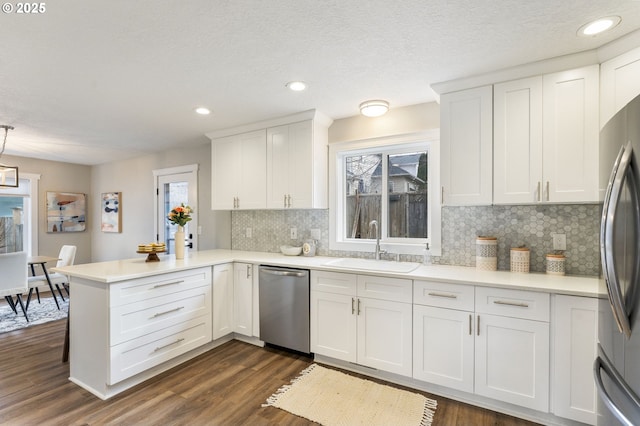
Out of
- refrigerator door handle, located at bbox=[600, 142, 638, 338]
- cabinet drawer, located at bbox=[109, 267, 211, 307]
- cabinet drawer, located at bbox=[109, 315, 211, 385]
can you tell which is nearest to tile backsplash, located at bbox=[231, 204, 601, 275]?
refrigerator door handle, located at bbox=[600, 142, 638, 338]

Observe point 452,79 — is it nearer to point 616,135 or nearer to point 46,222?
point 616,135

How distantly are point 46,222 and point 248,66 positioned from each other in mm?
5479

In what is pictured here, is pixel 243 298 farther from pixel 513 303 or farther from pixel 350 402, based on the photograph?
pixel 513 303

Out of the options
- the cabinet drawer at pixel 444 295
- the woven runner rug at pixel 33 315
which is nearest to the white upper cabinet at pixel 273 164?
the cabinet drawer at pixel 444 295

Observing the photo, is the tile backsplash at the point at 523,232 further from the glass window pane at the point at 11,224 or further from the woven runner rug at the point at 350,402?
the glass window pane at the point at 11,224

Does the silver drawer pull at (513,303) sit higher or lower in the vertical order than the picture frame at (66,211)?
lower

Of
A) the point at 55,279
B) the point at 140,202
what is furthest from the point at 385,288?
the point at 55,279

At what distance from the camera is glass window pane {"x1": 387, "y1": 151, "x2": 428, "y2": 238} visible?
9.78ft

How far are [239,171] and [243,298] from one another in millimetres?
1486

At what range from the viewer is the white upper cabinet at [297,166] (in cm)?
315

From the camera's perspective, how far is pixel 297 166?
322cm

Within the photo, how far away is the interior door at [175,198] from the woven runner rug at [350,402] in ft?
9.44

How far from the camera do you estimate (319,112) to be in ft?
10.1

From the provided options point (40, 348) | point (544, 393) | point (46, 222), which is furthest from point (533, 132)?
point (46, 222)
